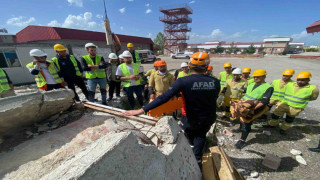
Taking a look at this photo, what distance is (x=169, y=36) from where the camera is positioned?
3631cm

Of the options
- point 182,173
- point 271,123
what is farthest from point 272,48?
point 182,173

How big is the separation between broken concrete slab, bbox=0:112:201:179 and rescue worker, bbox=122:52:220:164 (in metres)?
0.31

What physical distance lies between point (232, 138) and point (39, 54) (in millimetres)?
4815

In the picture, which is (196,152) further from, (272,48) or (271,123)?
(272,48)

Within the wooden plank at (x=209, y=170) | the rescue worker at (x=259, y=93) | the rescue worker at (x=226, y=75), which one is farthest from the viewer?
the rescue worker at (x=226, y=75)

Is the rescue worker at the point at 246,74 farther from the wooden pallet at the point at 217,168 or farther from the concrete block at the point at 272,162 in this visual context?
the wooden pallet at the point at 217,168

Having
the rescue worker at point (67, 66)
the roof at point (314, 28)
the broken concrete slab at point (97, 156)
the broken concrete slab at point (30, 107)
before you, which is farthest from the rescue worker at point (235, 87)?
the roof at point (314, 28)

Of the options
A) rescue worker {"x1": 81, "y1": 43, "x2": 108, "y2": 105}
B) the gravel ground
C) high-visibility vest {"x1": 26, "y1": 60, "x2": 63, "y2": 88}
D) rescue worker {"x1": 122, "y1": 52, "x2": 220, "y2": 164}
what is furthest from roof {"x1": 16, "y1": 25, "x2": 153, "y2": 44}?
the gravel ground

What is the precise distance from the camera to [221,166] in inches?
72.1

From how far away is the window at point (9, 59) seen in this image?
25.2 feet

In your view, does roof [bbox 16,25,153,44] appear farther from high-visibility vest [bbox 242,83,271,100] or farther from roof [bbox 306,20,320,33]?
roof [bbox 306,20,320,33]

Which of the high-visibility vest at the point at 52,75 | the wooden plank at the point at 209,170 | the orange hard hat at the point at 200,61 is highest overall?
the orange hard hat at the point at 200,61

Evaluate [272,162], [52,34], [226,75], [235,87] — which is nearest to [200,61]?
[272,162]

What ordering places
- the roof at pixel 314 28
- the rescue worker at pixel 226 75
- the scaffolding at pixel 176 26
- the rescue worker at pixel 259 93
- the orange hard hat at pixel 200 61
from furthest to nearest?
the scaffolding at pixel 176 26 → the roof at pixel 314 28 → the rescue worker at pixel 226 75 → the rescue worker at pixel 259 93 → the orange hard hat at pixel 200 61
